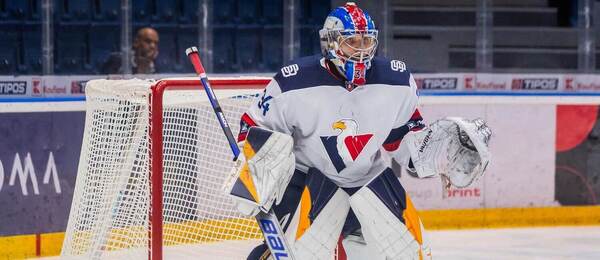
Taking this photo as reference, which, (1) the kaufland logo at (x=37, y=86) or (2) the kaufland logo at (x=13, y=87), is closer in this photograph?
(2) the kaufland logo at (x=13, y=87)

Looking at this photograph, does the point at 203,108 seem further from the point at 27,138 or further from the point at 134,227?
the point at 27,138

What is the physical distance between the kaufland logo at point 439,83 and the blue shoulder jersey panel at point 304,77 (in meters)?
5.08

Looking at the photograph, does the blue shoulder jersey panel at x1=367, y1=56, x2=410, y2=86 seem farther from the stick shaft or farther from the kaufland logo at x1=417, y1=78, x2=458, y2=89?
the kaufland logo at x1=417, y1=78, x2=458, y2=89

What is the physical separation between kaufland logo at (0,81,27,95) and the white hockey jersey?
3892 millimetres

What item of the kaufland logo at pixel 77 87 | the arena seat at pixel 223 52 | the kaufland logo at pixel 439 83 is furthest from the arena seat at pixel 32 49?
the kaufland logo at pixel 439 83

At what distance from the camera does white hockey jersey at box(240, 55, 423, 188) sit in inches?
137

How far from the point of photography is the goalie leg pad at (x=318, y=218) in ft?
11.4

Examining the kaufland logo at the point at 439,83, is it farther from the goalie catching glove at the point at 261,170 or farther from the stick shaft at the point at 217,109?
the goalie catching glove at the point at 261,170

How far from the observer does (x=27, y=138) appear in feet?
18.8

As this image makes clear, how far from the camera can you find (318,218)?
3.51 meters

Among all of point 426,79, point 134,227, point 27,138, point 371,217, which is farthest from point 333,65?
point 426,79

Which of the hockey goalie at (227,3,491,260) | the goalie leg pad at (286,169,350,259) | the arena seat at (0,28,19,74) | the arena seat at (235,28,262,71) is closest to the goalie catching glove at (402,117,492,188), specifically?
the hockey goalie at (227,3,491,260)

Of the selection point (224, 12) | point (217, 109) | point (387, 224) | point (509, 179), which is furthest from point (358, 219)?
point (224, 12)

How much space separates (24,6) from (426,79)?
8.77ft
